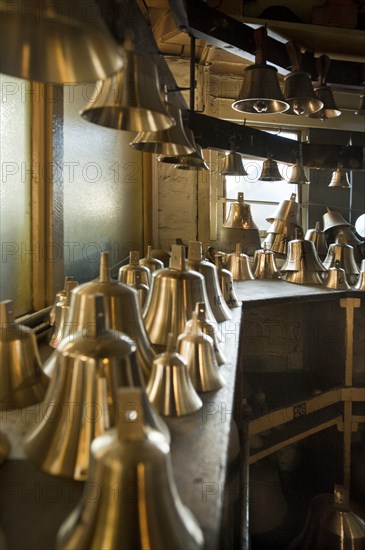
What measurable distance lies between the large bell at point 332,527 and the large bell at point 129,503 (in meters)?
2.48

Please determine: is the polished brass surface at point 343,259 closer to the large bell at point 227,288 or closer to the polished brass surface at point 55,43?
the large bell at point 227,288

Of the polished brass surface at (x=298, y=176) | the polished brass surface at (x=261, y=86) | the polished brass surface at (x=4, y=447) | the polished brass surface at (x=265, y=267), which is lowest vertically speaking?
the polished brass surface at (x=4, y=447)

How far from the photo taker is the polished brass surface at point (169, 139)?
151 cm

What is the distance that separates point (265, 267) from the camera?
3.42 m

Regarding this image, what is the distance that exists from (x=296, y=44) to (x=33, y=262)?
7.82 ft

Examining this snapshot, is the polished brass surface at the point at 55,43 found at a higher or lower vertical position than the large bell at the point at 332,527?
higher

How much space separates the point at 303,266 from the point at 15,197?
2.18 meters

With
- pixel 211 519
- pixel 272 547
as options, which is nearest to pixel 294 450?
pixel 272 547

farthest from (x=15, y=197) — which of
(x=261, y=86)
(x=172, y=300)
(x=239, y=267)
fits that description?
(x=239, y=267)

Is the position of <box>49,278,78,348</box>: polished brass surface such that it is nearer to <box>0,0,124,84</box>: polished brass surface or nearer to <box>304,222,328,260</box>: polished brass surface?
<box>0,0,124,84</box>: polished brass surface

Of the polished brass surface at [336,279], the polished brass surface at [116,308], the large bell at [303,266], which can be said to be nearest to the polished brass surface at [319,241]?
the large bell at [303,266]

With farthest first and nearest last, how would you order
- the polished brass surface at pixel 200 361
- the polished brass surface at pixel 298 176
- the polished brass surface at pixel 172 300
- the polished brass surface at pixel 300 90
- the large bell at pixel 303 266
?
the polished brass surface at pixel 298 176
the large bell at pixel 303 266
the polished brass surface at pixel 300 90
the polished brass surface at pixel 172 300
the polished brass surface at pixel 200 361

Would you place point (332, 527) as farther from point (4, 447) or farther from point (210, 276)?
point (4, 447)

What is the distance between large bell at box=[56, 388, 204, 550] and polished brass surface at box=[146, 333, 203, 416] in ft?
1.35
